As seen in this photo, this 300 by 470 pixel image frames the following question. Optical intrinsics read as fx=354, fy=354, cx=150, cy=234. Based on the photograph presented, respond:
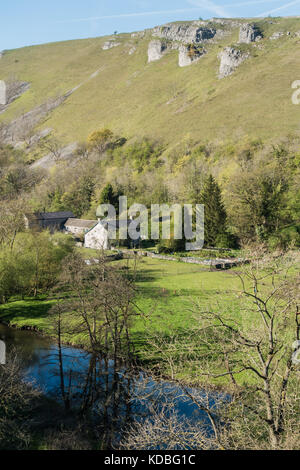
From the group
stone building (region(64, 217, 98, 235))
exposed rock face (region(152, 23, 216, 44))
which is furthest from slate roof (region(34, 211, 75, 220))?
exposed rock face (region(152, 23, 216, 44))

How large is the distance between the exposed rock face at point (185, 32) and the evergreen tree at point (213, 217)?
12720 cm

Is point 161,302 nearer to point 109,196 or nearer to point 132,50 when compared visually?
point 109,196

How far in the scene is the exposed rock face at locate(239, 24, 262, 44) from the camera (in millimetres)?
122875

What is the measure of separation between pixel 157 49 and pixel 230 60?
57.7m

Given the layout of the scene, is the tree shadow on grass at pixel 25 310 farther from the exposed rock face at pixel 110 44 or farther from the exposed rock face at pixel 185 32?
the exposed rock face at pixel 110 44

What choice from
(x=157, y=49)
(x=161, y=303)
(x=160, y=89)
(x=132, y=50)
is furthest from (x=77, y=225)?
(x=132, y=50)

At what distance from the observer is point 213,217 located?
52.0 meters

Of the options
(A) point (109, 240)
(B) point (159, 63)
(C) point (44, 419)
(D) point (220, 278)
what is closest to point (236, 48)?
(B) point (159, 63)

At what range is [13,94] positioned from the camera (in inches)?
6693

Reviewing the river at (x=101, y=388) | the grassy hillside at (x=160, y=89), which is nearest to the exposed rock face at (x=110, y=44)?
the grassy hillside at (x=160, y=89)

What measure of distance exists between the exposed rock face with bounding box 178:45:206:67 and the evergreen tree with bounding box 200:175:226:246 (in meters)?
106

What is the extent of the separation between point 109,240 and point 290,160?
32467 millimetres

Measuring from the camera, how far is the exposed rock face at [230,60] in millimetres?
113562

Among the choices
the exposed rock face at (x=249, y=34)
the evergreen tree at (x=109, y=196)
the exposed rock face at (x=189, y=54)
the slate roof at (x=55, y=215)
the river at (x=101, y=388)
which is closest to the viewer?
the river at (x=101, y=388)
